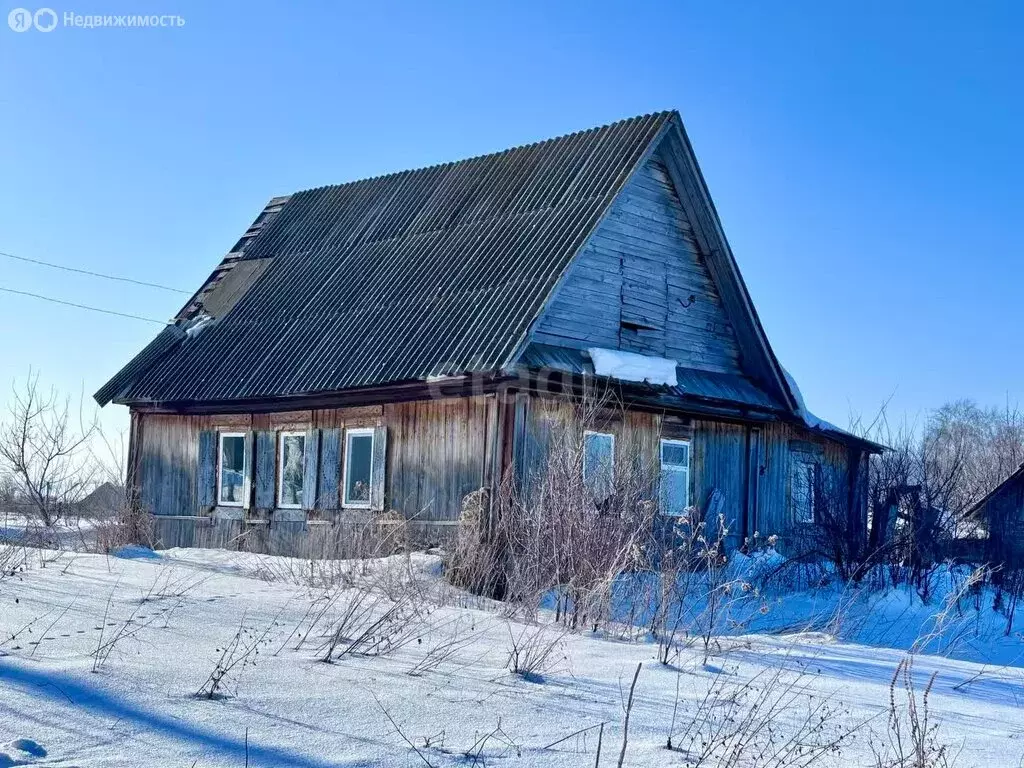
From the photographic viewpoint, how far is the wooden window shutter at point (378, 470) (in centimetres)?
1543

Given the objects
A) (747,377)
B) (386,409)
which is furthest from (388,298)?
(747,377)

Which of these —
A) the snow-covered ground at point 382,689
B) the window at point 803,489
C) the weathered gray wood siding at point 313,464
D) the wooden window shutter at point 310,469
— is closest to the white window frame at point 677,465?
the window at point 803,489

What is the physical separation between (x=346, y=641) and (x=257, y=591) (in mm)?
2680

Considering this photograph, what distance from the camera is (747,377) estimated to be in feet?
57.7

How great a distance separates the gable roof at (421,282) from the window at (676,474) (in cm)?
190

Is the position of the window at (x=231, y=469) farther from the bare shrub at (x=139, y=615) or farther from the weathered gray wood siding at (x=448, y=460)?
the bare shrub at (x=139, y=615)

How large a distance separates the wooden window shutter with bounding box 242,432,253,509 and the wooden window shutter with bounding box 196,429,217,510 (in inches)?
26.2

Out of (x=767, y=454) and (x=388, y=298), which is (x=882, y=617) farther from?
(x=388, y=298)

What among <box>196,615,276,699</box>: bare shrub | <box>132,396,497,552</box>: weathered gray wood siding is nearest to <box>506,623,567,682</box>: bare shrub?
<box>196,615,276,699</box>: bare shrub

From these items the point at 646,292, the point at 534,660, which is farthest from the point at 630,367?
the point at 534,660

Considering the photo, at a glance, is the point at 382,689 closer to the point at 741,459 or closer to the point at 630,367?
the point at 630,367

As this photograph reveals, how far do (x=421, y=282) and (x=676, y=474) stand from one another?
4.75 m

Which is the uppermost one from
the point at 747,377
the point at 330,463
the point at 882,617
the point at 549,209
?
the point at 549,209

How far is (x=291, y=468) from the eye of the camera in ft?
55.6
